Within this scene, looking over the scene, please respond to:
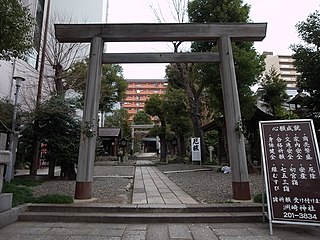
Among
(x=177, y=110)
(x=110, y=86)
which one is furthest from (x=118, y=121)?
(x=177, y=110)

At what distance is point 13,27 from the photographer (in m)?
5.37

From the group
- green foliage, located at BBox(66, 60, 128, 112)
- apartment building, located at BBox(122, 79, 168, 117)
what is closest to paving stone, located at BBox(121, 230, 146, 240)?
green foliage, located at BBox(66, 60, 128, 112)

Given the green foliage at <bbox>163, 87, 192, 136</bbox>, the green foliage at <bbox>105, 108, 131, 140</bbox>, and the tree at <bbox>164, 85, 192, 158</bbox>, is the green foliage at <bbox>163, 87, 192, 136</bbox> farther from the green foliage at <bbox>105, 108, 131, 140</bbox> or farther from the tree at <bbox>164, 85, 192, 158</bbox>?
the green foliage at <bbox>105, 108, 131, 140</bbox>

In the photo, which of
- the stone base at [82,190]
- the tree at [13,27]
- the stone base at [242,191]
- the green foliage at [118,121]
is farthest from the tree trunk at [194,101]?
the green foliage at [118,121]

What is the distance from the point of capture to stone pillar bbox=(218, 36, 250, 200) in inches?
217

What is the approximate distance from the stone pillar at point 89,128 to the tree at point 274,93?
9.50 metres

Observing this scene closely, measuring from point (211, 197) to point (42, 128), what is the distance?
7.19m

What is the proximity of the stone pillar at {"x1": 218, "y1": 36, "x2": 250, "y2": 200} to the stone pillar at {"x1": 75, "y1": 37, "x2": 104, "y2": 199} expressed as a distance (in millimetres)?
3227

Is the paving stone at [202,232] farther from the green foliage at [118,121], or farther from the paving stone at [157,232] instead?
the green foliage at [118,121]

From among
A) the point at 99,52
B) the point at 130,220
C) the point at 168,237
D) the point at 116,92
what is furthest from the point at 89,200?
the point at 116,92

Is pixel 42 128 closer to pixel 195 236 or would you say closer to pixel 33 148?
pixel 33 148

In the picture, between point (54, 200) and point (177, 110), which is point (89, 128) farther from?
point (177, 110)

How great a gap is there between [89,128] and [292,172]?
430cm

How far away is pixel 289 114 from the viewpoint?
14.7 metres
